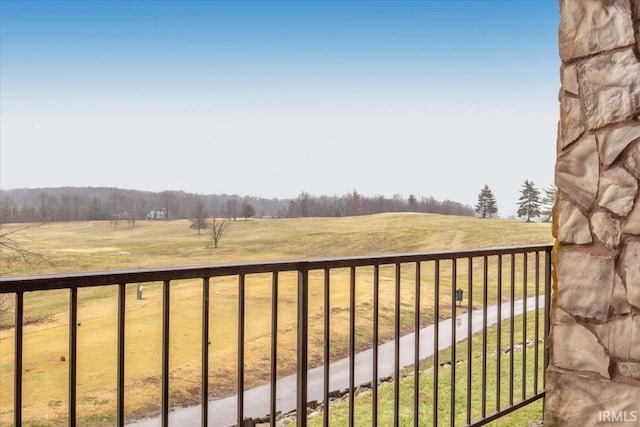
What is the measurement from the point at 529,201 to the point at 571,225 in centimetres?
1153

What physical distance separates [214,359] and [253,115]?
18829 mm

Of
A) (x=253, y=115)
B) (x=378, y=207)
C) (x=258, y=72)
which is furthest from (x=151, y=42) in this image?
(x=378, y=207)

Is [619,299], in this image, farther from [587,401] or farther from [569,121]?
[569,121]

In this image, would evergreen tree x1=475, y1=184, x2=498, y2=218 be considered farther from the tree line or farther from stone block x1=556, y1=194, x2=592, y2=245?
stone block x1=556, y1=194, x2=592, y2=245

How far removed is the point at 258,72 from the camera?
22344 millimetres

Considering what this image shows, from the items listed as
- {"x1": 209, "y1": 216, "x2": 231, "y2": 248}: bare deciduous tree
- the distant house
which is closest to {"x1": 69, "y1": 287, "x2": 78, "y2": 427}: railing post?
the distant house

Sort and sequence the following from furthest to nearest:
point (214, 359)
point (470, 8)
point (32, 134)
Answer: point (32, 134), point (470, 8), point (214, 359)

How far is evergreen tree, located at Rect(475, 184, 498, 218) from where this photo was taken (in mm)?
11860

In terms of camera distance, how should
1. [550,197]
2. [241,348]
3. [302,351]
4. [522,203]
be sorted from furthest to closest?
[522,203], [550,197], [302,351], [241,348]

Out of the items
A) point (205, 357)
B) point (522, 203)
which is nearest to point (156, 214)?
point (205, 357)

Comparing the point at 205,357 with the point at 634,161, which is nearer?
the point at 205,357

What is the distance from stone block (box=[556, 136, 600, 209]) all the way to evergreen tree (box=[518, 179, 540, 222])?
937 cm

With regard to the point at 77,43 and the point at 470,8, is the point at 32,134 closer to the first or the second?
the point at 77,43
